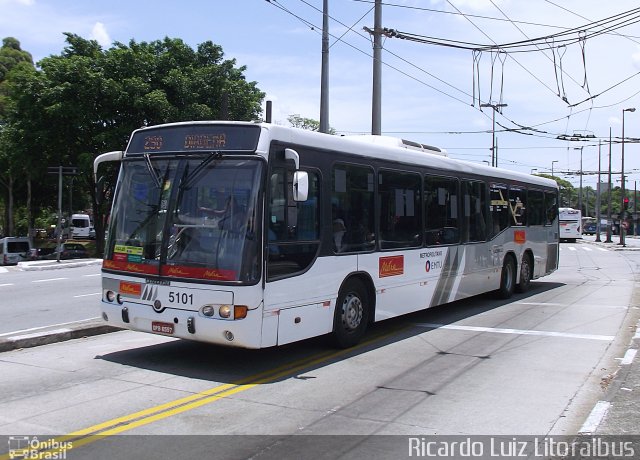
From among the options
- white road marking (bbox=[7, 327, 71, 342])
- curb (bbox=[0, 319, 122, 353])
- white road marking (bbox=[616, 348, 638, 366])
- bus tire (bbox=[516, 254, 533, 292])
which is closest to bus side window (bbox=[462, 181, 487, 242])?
bus tire (bbox=[516, 254, 533, 292])

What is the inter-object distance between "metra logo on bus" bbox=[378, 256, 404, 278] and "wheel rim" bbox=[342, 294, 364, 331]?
686 mm

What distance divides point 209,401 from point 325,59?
43.0ft

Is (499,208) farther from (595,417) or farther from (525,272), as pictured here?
(595,417)

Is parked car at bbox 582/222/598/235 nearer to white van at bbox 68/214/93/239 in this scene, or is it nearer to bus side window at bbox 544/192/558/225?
white van at bbox 68/214/93/239

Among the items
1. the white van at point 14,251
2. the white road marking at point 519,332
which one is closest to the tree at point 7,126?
the white van at point 14,251

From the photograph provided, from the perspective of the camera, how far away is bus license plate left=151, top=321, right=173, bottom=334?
278 inches

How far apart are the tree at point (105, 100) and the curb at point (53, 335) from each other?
2271cm

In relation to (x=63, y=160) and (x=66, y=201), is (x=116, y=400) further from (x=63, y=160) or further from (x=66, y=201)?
(x=66, y=201)

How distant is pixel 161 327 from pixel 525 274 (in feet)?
36.0

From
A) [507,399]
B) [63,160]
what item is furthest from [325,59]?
[63,160]

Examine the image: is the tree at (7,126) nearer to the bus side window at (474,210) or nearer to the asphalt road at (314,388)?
the bus side window at (474,210)

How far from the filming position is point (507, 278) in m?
14.3

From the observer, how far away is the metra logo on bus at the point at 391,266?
9.11 m

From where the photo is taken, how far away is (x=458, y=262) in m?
11.7
